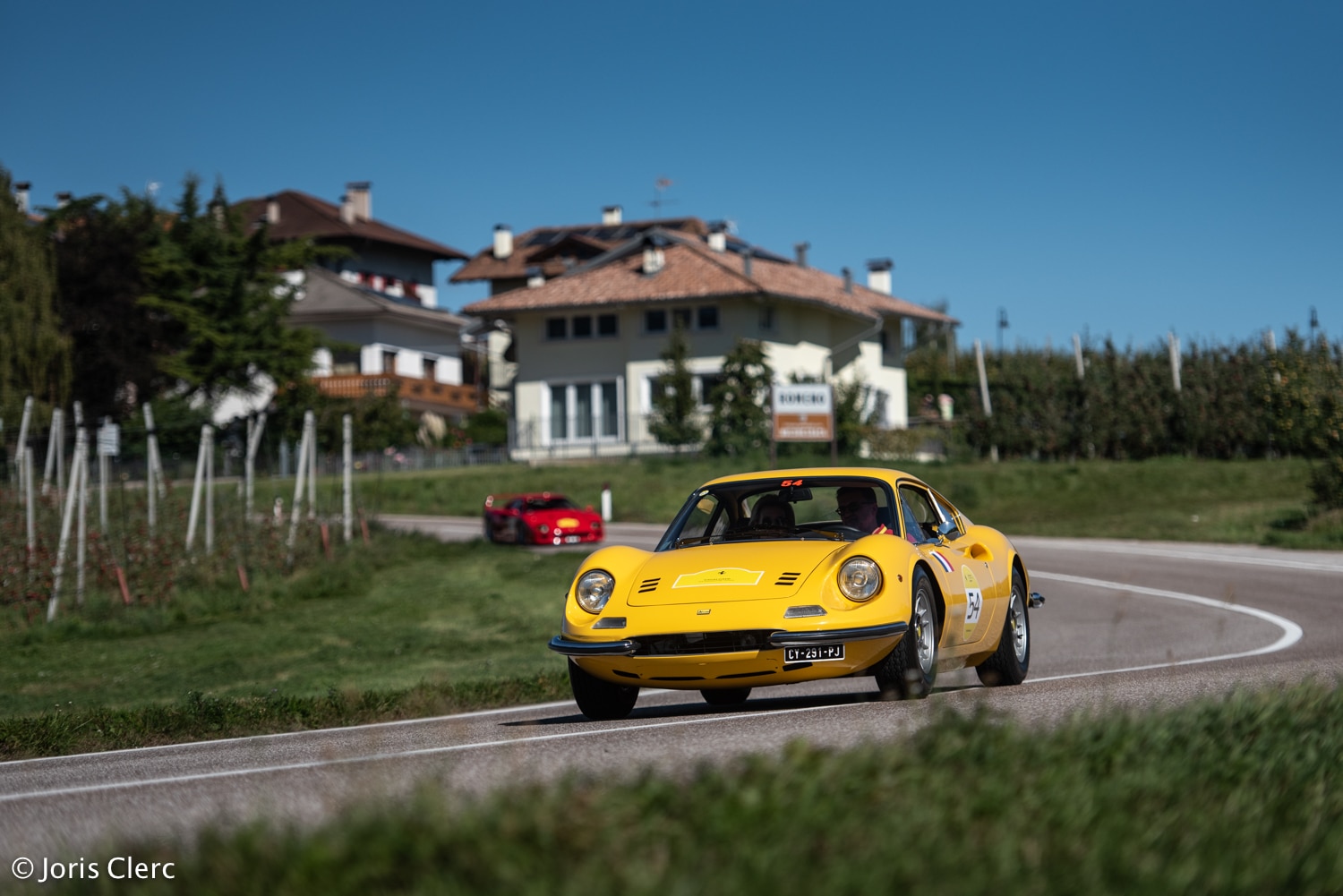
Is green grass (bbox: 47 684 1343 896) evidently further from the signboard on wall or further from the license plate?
the signboard on wall

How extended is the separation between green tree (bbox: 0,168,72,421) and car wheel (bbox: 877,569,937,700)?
47222mm

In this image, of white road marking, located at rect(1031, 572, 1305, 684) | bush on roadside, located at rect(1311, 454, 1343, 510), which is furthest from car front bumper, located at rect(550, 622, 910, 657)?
bush on roadside, located at rect(1311, 454, 1343, 510)

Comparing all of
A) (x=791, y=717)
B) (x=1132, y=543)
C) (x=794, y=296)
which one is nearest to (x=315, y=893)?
(x=791, y=717)

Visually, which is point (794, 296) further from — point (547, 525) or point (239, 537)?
point (239, 537)

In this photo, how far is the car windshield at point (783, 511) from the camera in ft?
33.6

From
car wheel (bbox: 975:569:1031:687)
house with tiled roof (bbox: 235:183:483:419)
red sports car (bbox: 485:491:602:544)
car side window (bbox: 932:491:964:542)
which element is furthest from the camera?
house with tiled roof (bbox: 235:183:483:419)

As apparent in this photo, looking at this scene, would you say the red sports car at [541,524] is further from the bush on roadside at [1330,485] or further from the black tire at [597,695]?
the black tire at [597,695]

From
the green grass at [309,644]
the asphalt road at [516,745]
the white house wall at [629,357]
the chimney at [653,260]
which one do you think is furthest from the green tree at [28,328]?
the asphalt road at [516,745]

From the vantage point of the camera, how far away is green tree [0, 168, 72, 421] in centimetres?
5441

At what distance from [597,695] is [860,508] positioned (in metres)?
2.12

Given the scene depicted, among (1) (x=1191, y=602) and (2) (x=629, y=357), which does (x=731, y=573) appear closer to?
(1) (x=1191, y=602)

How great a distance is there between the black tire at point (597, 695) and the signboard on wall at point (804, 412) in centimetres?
3273

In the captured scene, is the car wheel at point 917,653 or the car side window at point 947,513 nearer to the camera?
the car wheel at point 917,653

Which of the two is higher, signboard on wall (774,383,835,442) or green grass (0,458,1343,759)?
signboard on wall (774,383,835,442)
